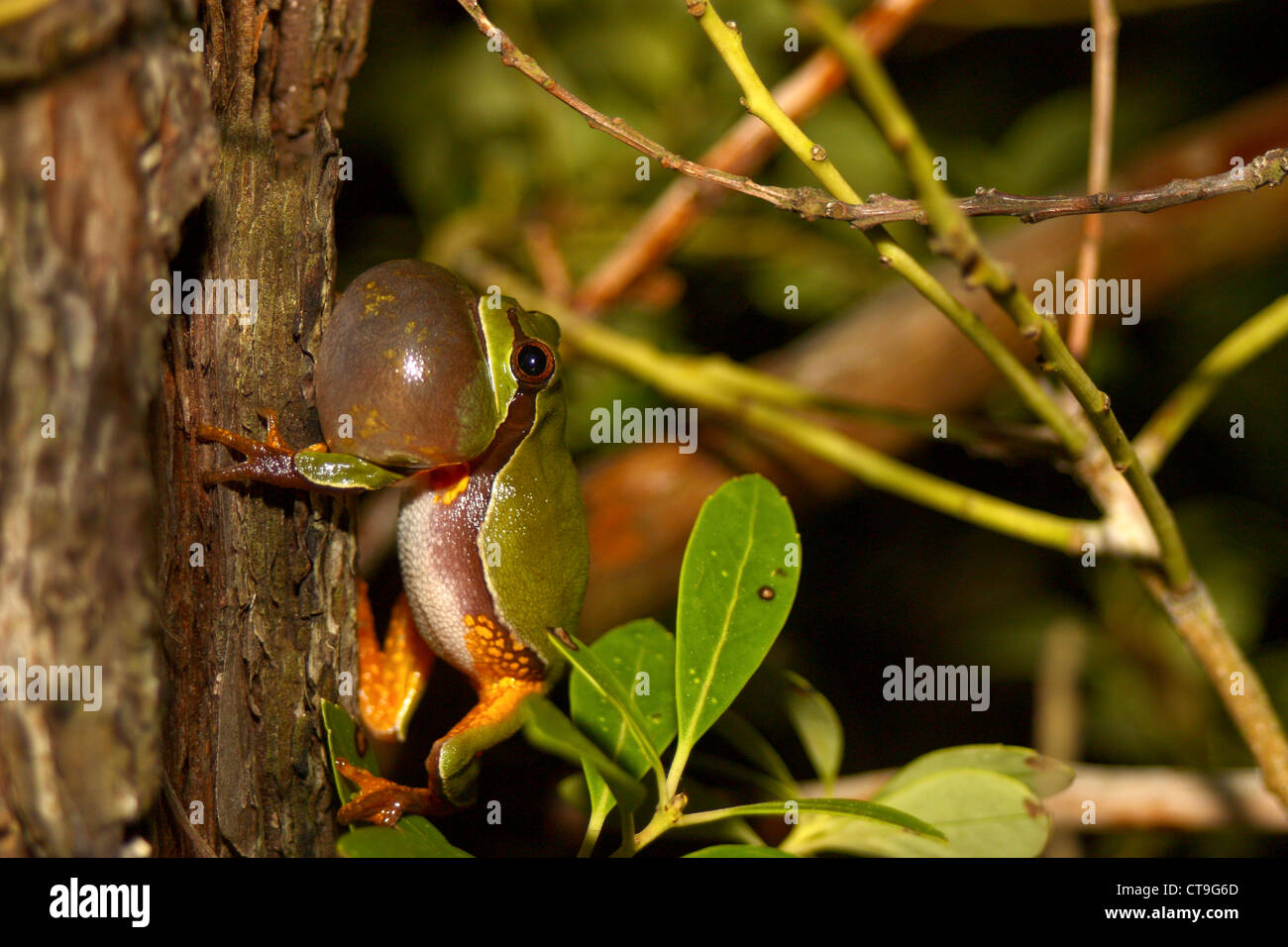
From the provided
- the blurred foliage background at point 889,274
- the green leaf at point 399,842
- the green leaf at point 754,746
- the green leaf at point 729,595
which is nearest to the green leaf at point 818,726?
the green leaf at point 754,746

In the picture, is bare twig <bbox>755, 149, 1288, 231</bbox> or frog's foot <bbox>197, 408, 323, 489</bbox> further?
frog's foot <bbox>197, 408, 323, 489</bbox>

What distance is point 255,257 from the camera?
1.12 meters

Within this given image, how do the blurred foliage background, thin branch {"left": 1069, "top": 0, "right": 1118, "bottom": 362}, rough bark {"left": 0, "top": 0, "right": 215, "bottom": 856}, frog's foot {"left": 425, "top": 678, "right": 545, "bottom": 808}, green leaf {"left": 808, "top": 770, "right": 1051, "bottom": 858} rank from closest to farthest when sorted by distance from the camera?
rough bark {"left": 0, "top": 0, "right": 215, "bottom": 856} < green leaf {"left": 808, "top": 770, "right": 1051, "bottom": 858} < frog's foot {"left": 425, "top": 678, "right": 545, "bottom": 808} < thin branch {"left": 1069, "top": 0, "right": 1118, "bottom": 362} < the blurred foliage background

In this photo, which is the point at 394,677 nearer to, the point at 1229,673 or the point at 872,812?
the point at 872,812

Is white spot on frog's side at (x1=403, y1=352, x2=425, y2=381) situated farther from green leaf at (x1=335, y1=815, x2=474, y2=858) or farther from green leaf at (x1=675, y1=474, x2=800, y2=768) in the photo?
green leaf at (x1=335, y1=815, x2=474, y2=858)

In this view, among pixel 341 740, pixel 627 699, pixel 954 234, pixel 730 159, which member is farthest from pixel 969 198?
pixel 730 159

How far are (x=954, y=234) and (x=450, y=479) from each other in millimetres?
875

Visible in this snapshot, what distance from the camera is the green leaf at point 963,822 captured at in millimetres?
1203

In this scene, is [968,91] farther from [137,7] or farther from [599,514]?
[137,7]

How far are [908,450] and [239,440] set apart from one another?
5.96 ft

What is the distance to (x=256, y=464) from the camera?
3.73 ft

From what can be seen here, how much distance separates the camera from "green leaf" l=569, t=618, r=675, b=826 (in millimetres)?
1097

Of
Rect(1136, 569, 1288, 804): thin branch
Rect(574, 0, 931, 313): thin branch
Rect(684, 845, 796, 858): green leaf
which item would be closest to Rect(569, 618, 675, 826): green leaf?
Rect(684, 845, 796, 858): green leaf

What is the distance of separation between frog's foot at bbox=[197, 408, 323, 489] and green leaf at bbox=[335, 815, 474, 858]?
41cm
